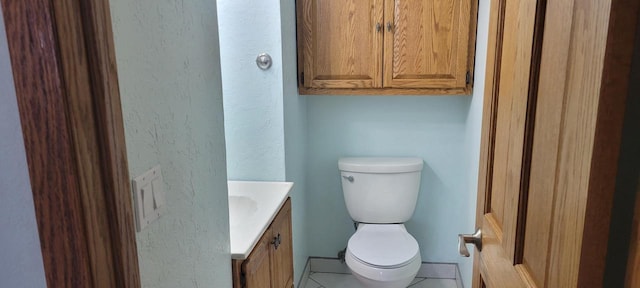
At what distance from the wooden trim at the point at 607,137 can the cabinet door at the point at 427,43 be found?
1.68m

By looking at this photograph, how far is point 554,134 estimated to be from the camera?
0.67 metres

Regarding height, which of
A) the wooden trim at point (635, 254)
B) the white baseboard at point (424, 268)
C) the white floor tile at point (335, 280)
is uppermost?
the wooden trim at point (635, 254)

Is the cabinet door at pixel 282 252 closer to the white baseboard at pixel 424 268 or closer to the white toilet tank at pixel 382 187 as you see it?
the white toilet tank at pixel 382 187

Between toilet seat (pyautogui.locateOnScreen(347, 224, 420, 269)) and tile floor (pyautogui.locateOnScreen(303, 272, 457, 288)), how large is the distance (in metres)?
0.41

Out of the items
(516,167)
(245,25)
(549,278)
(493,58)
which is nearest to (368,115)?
(245,25)

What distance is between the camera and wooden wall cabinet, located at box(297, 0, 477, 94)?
212 centimetres

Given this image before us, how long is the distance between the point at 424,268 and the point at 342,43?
1422 mm

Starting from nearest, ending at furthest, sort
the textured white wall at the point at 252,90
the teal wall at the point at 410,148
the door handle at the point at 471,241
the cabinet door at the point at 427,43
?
the door handle at the point at 471,241, the textured white wall at the point at 252,90, the cabinet door at the point at 427,43, the teal wall at the point at 410,148

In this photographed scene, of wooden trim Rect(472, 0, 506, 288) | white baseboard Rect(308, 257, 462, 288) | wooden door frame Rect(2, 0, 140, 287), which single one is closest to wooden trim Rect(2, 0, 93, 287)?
wooden door frame Rect(2, 0, 140, 287)

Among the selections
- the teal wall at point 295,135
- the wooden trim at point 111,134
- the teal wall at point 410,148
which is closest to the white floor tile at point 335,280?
the teal wall at point 295,135

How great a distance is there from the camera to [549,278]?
68 cm

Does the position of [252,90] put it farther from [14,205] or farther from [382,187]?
[14,205]

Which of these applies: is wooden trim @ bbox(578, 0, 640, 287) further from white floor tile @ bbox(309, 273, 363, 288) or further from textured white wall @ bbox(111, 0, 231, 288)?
white floor tile @ bbox(309, 273, 363, 288)

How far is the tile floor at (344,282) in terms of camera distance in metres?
2.50
